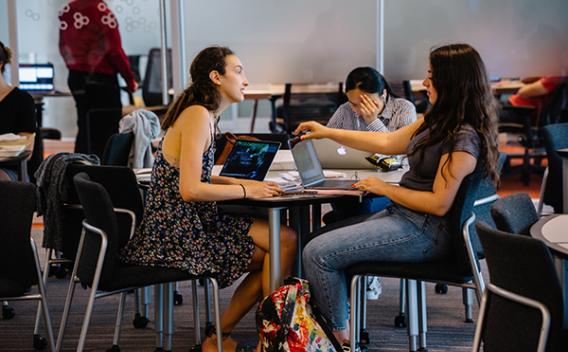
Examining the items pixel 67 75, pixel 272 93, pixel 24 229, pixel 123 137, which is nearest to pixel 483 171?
pixel 24 229

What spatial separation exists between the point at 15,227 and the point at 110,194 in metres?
0.63

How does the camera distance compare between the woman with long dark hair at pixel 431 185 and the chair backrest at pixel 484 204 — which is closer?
the woman with long dark hair at pixel 431 185

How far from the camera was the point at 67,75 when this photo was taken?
7.71 metres

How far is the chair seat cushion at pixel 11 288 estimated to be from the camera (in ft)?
10.3

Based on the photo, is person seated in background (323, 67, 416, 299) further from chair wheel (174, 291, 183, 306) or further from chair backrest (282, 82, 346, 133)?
chair backrest (282, 82, 346, 133)

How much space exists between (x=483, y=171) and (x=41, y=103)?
553cm

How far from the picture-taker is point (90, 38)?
7.62m

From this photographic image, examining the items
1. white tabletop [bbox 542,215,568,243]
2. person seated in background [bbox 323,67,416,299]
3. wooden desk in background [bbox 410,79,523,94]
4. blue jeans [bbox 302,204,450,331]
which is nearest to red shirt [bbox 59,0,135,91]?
wooden desk in background [bbox 410,79,523,94]

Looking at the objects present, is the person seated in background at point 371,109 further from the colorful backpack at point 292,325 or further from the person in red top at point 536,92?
the person in red top at point 536,92

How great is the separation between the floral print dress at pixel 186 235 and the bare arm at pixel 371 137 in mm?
429

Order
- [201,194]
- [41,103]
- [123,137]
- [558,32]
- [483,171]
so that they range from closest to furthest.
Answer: [483,171] → [201,194] → [123,137] → [558,32] → [41,103]

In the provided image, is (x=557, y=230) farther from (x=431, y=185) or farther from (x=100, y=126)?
(x=100, y=126)

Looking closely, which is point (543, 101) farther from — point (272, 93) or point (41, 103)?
point (41, 103)

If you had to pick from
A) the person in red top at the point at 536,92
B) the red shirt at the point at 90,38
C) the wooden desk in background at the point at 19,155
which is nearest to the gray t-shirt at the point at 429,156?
the wooden desk in background at the point at 19,155
